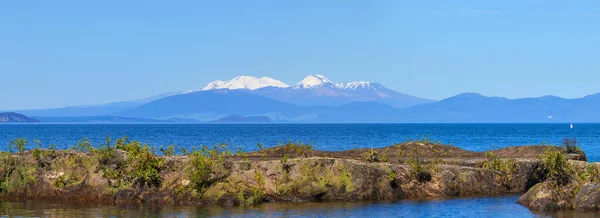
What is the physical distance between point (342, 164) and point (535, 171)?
1101 cm

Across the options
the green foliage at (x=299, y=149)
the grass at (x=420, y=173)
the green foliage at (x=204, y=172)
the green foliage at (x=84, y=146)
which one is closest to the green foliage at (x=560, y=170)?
the grass at (x=420, y=173)

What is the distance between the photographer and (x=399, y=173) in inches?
1666

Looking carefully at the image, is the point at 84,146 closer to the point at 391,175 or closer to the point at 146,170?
the point at 146,170

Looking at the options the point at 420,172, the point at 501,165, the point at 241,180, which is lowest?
the point at 241,180

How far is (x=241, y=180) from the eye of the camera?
3981cm

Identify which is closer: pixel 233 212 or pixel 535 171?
pixel 233 212

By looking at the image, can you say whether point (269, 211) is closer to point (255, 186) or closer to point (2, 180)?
point (255, 186)

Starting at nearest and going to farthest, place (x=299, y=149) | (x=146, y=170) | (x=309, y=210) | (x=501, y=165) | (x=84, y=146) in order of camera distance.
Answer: (x=309, y=210) < (x=146, y=170) < (x=501, y=165) < (x=84, y=146) < (x=299, y=149)

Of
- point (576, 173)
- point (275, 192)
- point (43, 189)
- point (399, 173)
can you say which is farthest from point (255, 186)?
point (576, 173)

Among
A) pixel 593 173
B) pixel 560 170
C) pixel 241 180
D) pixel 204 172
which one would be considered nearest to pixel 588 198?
pixel 560 170

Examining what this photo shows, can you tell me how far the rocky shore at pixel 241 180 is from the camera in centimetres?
3934

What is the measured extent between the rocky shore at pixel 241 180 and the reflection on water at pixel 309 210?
1.13 metres

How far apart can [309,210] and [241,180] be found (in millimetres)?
4327

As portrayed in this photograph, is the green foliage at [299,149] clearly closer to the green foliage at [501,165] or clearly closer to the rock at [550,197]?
the green foliage at [501,165]
